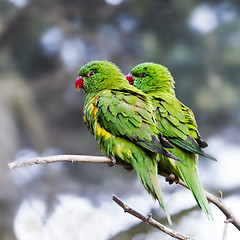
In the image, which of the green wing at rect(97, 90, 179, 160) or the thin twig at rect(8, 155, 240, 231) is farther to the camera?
the green wing at rect(97, 90, 179, 160)

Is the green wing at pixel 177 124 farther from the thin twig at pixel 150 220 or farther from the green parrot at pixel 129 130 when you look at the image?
the thin twig at pixel 150 220

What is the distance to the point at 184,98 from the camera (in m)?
4.14

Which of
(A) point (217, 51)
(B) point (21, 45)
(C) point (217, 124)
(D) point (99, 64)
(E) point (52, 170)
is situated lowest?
(D) point (99, 64)

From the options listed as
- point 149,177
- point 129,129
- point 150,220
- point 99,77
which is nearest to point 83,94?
point 99,77

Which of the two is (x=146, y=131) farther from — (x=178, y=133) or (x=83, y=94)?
(x=83, y=94)

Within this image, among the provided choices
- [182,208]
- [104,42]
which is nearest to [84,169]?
[182,208]

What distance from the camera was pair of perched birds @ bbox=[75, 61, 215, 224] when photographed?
1.63 meters

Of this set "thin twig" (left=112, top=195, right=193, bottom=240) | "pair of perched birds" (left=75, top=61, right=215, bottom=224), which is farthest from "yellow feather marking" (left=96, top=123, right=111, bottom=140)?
"thin twig" (left=112, top=195, right=193, bottom=240)

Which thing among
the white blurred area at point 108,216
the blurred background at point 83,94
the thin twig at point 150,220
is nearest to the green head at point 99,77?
the thin twig at point 150,220

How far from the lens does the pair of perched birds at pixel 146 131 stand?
163 centimetres

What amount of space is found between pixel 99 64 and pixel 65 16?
7.46 feet

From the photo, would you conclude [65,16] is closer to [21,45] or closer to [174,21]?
[21,45]

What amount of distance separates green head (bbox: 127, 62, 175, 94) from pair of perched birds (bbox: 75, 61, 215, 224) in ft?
0.26

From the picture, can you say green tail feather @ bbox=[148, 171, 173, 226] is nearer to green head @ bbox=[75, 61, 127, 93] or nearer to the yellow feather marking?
the yellow feather marking
